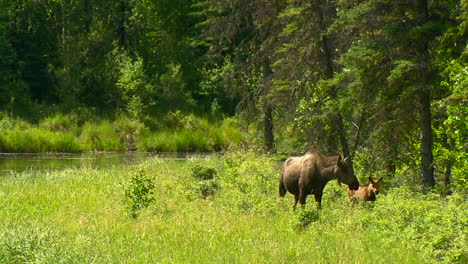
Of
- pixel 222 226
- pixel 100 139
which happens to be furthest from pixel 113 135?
pixel 222 226

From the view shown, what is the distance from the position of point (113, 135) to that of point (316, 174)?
32.8 m

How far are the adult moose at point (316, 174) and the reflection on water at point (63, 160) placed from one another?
56.5 feet

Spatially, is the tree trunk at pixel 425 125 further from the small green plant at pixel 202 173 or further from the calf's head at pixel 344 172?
the small green plant at pixel 202 173

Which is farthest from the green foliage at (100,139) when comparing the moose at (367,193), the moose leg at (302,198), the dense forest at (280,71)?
the moose leg at (302,198)

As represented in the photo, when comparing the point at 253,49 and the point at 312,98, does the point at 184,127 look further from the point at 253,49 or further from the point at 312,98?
the point at 312,98

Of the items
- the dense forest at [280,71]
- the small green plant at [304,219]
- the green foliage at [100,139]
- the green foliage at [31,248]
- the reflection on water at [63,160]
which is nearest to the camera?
the green foliage at [31,248]

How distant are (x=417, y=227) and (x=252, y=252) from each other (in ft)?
10.2

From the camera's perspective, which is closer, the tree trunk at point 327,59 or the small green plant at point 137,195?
the small green plant at point 137,195

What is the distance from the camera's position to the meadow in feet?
40.0

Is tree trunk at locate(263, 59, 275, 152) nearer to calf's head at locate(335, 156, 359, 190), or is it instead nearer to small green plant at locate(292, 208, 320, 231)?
calf's head at locate(335, 156, 359, 190)

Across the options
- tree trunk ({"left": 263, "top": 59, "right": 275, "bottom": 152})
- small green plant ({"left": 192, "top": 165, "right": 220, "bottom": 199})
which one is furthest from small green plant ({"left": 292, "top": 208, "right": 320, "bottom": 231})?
tree trunk ({"left": 263, "top": 59, "right": 275, "bottom": 152})

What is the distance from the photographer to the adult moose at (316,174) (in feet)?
54.8

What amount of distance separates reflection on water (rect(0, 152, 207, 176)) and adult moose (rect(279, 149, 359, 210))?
17.2 m

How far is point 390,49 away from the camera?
774 inches
